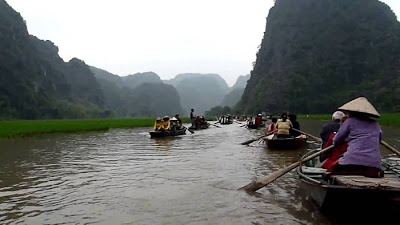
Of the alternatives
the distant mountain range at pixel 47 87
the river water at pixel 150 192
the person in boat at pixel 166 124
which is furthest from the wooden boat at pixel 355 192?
the distant mountain range at pixel 47 87

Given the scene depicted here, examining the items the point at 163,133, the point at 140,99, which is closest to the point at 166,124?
the point at 163,133

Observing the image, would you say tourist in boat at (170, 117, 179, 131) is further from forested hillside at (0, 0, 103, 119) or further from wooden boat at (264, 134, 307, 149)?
forested hillside at (0, 0, 103, 119)

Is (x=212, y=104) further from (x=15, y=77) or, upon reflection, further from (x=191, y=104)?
(x=15, y=77)

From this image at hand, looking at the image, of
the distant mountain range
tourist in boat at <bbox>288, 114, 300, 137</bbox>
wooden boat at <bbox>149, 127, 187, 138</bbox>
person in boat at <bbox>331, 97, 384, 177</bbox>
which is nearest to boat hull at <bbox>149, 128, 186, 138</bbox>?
wooden boat at <bbox>149, 127, 187, 138</bbox>

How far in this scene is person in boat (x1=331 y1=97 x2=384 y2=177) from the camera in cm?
396

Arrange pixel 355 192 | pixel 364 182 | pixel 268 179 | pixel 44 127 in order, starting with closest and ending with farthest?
pixel 355 192 → pixel 364 182 → pixel 268 179 → pixel 44 127

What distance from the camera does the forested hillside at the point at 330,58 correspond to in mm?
55719

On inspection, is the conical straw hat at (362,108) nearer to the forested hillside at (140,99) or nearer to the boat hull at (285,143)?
the boat hull at (285,143)

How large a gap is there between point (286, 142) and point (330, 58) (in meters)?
52.8

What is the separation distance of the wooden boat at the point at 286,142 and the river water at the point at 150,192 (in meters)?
0.93

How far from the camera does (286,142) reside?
34.3 ft

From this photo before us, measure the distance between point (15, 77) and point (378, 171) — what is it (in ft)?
188

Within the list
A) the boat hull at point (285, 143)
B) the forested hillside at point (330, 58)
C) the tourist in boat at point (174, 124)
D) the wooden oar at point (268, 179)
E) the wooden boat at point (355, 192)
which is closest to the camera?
the wooden boat at point (355, 192)

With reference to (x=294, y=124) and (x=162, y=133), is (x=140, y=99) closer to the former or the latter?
(x=162, y=133)
